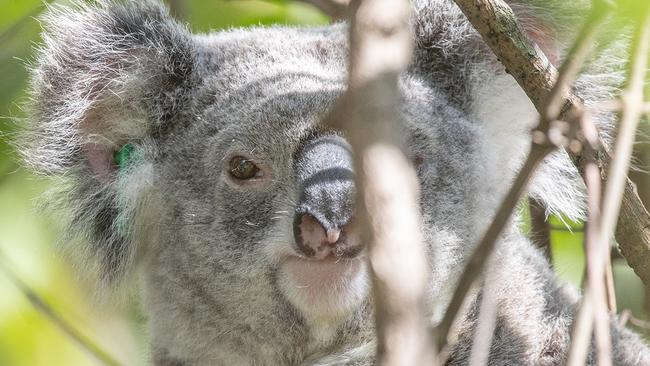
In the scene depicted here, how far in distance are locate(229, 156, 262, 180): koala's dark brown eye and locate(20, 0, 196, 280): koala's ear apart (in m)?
0.37

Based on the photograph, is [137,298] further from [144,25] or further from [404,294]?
[404,294]

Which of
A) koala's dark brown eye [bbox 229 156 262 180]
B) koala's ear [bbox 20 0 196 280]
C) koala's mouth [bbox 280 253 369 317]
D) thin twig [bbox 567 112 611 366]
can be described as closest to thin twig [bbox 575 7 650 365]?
thin twig [bbox 567 112 611 366]

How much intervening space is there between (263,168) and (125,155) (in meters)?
0.58

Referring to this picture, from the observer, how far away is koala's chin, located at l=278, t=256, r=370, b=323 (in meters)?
2.46

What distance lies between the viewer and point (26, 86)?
2.94 meters

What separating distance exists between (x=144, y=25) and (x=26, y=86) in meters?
0.43

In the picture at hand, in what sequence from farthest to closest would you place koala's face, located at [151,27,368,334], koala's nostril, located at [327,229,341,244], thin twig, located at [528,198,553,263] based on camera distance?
1. thin twig, located at [528,198,553,263]
2. koala's face, located at [151,27,368,334]
3. koala's nostril, located at [327,229,341,244]

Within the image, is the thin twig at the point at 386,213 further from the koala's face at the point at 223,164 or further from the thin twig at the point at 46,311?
the thin twig at the point at 46,311

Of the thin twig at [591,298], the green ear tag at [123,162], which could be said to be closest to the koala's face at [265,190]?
the green ear tag at [123,162]

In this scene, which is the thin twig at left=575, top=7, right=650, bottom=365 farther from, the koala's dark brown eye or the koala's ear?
the koala's ear

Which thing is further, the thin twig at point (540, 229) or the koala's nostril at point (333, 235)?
the thin twig at point (540, 229)

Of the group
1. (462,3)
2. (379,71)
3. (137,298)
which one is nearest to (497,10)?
(462,3)

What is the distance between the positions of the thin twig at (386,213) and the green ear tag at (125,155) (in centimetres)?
198

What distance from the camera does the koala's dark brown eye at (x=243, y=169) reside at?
2712 mm
